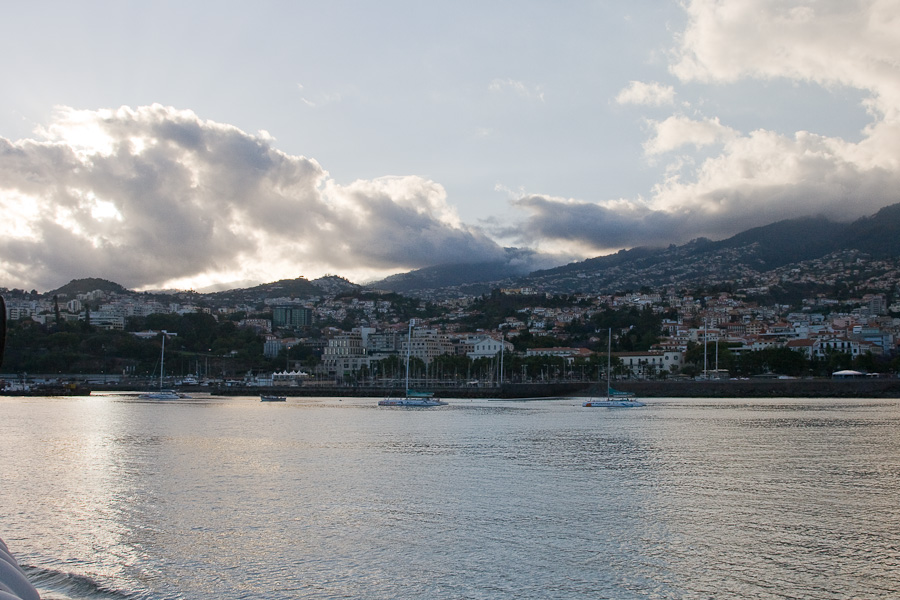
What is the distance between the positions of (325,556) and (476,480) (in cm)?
778

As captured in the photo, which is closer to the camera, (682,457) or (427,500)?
(427,500)

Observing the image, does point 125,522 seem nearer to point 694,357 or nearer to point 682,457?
point 682,457

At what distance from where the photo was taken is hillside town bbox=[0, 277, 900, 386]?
96.0 meters

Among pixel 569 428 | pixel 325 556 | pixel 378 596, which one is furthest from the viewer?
pixel 569 428

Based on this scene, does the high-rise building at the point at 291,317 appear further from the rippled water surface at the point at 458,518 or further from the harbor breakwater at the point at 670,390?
the rippled water surface at the point at 458,518

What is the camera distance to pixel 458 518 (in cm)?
1513

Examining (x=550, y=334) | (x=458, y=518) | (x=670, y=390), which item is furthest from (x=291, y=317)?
(x=458, y=518)

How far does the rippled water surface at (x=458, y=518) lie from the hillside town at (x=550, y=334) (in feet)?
140

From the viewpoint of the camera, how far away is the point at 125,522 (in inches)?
597

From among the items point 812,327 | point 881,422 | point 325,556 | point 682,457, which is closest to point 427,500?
point 325,556

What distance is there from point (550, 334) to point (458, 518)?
404 feet

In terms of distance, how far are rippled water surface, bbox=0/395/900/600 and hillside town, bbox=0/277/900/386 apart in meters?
42.5

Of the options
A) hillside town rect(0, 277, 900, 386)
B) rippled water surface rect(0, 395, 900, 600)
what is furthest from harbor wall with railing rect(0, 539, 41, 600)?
hillside town rect(0, 277, 900, 386)

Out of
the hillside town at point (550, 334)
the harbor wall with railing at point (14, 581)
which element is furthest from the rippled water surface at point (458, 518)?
the hillside town at point (550, 334)
